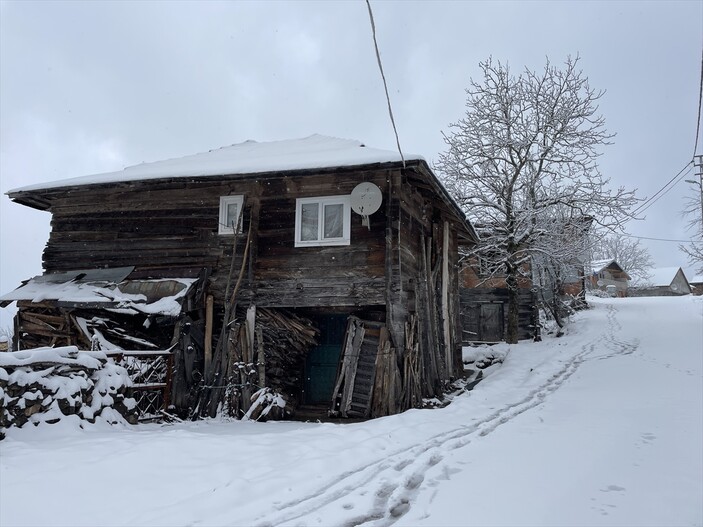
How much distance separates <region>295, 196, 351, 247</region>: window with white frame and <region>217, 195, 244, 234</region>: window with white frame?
1.50 metres

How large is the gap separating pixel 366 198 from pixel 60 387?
6.40 meters

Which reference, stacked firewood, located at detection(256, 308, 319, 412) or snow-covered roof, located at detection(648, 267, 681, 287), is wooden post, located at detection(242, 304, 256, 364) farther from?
snow-covered roof, located at detection(648, 267, 681, 287)

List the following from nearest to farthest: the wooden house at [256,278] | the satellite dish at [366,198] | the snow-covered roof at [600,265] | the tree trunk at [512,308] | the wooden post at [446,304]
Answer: the satellite dish at [366,198] < the wooden house at [256,278] < the wooden post at [446,304] < the tree trunk at [512,308] < the snow-covered roof at [600,265]

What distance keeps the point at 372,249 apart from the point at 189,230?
4.58 meters

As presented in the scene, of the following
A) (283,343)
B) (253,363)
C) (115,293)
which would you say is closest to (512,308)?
(283,343)

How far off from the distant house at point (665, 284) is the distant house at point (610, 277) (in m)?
4.27

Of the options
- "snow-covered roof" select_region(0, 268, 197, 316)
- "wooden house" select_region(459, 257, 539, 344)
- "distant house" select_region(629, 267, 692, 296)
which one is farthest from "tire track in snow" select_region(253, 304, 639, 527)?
"distant house" select_region(629, 267, 692, 296)

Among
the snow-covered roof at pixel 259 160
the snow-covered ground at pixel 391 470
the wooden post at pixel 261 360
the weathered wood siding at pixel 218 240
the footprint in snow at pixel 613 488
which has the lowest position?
the snow-covered ground at pixel 391 470

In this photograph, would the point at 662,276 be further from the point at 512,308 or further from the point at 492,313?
the point at 512,308

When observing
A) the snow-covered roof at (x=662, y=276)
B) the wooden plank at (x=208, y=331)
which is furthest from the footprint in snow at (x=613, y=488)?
the snow-covered roof at (x=662, y=276)

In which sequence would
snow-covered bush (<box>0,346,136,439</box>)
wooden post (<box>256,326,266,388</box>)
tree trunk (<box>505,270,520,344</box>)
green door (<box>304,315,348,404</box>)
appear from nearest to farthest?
snow-covered bush (<box>0,346,136,439</box>)
wooden post (<box>256,326,266,388</box>)
green door (<box>304,315,348,404</box>)
tree trunk (<box>505,270,520,344</box>)

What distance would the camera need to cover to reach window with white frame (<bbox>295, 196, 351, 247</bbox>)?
11.1 metres

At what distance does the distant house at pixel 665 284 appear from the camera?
65.6 m

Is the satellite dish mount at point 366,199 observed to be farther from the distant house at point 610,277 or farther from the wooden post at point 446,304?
the distant house at point 610,277
